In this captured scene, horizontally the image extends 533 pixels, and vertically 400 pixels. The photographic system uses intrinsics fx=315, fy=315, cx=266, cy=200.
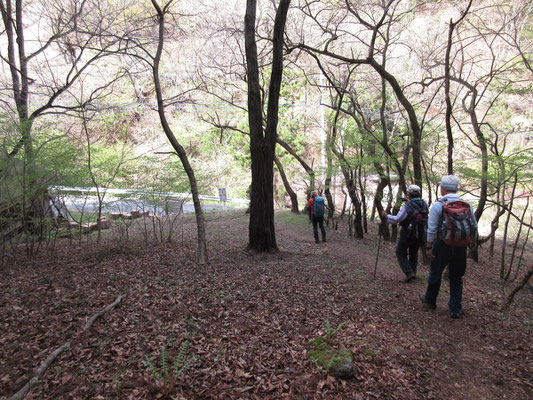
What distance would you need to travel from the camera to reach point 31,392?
111 inches

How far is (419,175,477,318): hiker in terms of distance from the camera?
4.05m

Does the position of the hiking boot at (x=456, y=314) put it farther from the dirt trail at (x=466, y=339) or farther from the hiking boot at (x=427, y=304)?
the hiking boot at (x=427, y=304)

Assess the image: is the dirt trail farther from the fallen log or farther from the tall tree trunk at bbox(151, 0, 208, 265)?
the fallen log

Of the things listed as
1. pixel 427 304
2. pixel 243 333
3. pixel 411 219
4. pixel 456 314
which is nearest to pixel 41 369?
pixel 243 333

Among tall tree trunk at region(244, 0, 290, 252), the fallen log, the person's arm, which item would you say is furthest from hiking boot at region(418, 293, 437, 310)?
the fallen log

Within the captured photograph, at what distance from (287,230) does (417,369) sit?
386 inches

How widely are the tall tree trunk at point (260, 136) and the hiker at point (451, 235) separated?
3865mm

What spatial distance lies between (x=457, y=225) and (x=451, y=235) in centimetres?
15

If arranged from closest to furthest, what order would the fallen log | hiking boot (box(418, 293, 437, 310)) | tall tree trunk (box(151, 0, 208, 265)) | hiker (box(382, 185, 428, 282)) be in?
the fallen log, hiking boot (box(418, 293, 437, 310)), hiker (box(382, 185, 428, 282)), tall tree trunk (box(151, 0, 208, 265))

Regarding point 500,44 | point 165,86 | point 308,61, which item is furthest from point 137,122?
point 500,44

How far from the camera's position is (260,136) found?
7.32m

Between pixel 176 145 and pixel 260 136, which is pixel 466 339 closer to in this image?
pixel 260 136

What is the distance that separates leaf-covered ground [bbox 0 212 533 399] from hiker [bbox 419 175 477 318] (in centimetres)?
56

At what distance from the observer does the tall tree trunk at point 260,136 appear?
23.2ft
